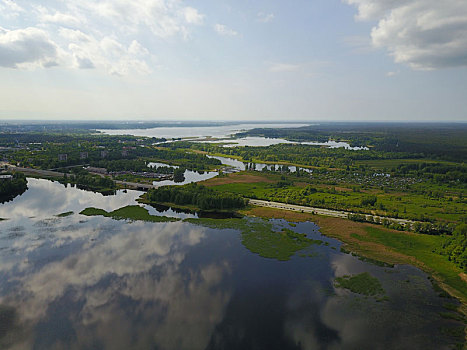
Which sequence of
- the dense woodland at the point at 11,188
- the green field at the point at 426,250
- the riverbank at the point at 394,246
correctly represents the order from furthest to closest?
the dense woodland at the point at 11,188 → the riverbank at the point at 394,246 → the green field at the point at 426,250

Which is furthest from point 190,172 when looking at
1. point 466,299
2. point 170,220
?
point 466,299

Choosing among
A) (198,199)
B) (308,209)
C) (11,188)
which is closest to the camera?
(308,209)

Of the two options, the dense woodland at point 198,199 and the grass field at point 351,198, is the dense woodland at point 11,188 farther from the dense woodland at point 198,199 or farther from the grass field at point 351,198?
the grass field at point 351,198

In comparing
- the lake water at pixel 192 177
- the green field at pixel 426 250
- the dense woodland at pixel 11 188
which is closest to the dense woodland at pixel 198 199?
the lake water at pixel 192 177

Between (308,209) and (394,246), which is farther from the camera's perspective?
(308,209)

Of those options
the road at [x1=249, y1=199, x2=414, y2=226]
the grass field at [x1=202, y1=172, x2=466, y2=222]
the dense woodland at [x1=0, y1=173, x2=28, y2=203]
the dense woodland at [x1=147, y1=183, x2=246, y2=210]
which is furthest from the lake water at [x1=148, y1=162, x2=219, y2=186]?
the dense woodland at [x1=0, y1=173, x2=28, y2=203]

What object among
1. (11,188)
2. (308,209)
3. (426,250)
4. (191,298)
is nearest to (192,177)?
(308,209)

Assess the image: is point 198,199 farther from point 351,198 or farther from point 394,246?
point 394,246

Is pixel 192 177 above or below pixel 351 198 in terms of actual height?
below

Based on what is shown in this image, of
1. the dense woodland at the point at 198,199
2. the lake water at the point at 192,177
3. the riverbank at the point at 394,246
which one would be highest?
the dense woodland at the point at 198,199
